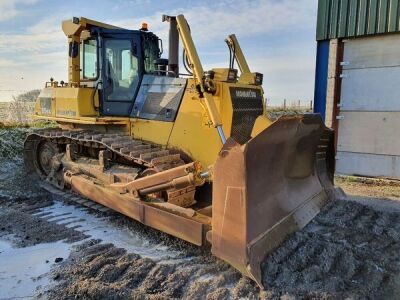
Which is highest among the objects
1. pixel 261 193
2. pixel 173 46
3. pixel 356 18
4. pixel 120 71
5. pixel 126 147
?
pixel 356 18

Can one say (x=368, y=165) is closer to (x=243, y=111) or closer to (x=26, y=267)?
(x=243, y=111)

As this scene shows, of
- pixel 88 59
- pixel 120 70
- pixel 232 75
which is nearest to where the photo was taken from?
pixel 232 75

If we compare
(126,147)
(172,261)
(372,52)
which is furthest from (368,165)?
(172,261)

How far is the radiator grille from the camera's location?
4828 mm

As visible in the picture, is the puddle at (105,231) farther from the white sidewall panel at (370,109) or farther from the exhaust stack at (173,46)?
the white sidewall panel at (370,109)

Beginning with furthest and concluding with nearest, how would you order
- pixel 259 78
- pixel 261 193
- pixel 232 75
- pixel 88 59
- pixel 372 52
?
pixel 372 52, pixel 88 59, pixel 259 78, pixel 232 75, pixel 261 193

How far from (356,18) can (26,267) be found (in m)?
7.38

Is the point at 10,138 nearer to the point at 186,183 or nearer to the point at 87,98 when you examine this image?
the point at 87,98

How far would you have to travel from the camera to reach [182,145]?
4.95 m

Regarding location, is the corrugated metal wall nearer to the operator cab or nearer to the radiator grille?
the radiator grille

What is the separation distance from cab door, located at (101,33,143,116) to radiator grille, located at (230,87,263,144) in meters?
1.56

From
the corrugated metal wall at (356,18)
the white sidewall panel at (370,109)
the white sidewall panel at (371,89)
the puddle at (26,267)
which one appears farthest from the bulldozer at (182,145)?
the corrugated metal wall at (356,18)

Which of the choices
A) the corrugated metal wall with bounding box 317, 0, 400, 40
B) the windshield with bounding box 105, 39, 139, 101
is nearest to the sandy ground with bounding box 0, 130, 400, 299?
the windshield with bounding box 105, 39, 139, 101

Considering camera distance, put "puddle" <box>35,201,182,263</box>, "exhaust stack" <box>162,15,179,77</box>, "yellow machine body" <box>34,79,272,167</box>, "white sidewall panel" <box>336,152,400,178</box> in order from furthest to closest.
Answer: "white sidewall panel" <box>336,152,400,178</box> < "exhaust stack" <box>162,15,179,77</box> < "yellow machine body" <box>34,79,272,167</box> < "puddle" <box>35,201,182,263</box>
